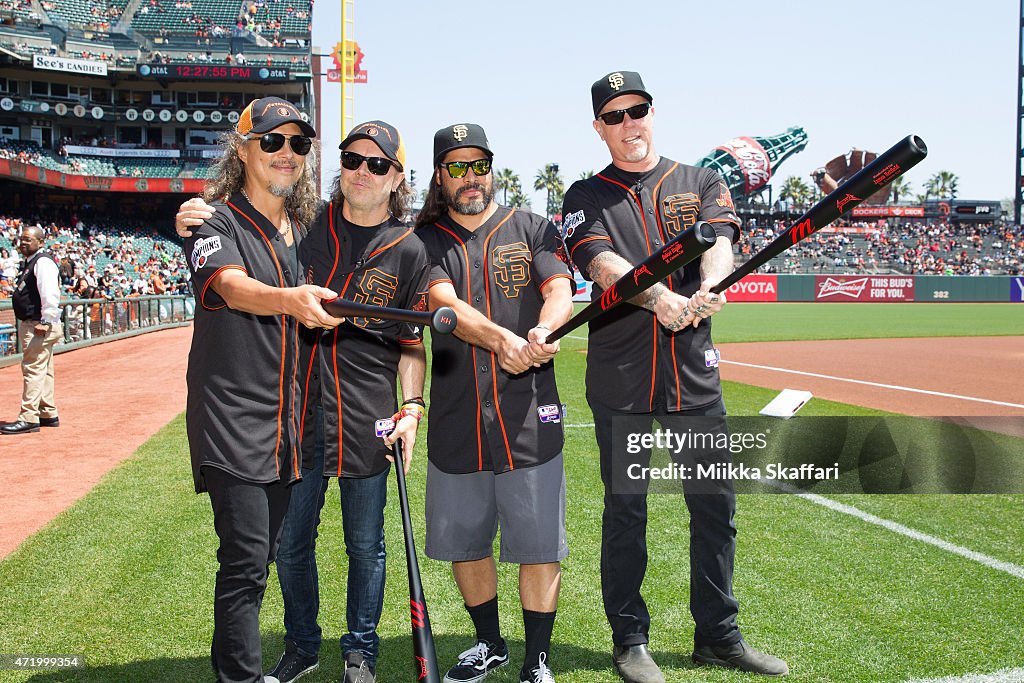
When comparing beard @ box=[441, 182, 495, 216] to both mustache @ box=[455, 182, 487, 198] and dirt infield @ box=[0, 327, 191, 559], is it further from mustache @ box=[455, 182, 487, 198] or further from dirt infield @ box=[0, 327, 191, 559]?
dirt infield @ box=[0, 327, 191, 559]

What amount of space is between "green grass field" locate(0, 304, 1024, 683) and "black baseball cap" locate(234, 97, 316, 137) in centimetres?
234

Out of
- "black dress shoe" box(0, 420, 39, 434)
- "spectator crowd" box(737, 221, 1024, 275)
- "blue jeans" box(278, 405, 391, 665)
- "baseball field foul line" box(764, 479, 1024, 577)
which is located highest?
"spectator crowd" box(737, 221, 1024, 275)

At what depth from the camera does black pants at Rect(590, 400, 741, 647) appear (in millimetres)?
3742

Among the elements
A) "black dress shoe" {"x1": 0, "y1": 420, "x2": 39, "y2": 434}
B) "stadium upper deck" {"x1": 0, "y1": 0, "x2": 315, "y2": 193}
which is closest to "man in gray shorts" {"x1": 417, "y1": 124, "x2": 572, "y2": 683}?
"black dress shoe" {"x1": 0, "y1": 420, "x2": 39, "y2": 434}

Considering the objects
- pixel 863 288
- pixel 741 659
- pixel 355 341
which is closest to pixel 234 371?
pixel 355 341

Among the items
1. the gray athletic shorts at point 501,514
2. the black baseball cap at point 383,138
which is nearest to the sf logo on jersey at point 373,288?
the black baseball cap at point 383,138

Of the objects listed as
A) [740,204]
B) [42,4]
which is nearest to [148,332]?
[42,4]

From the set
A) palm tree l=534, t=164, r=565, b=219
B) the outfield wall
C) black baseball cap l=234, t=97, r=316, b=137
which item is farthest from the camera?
palm tree l=534, t=164, r=565, b=219

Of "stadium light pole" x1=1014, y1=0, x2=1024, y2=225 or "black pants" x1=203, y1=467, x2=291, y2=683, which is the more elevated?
"stadium light pole" x1=1014, y1=0, x2=1024, y2=225

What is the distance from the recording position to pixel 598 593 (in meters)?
4.75

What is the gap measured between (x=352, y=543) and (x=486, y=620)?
711 mm

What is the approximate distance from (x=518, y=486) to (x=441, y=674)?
0.94 m

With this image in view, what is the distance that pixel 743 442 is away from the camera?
8695 millimetres

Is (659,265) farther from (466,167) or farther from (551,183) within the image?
(551,183)
